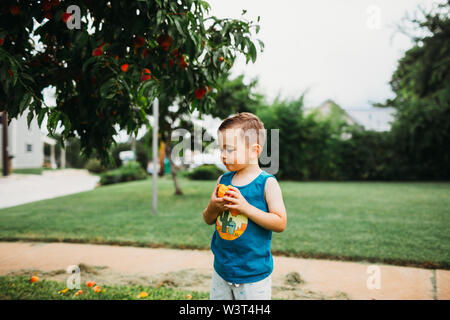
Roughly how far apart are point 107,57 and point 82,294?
6.80 ft

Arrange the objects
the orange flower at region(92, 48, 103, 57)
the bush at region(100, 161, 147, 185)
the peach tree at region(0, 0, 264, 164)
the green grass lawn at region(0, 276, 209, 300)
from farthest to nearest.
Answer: the bush at region(100, 161, 147, 185)
the green grass lawn at region(0, 276, 209, 300)
the orange flower at region(92, 48, 103, 57)
the peach tree at region(0, 0, 264, 164)

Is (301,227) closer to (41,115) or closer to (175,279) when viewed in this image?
(175,279)

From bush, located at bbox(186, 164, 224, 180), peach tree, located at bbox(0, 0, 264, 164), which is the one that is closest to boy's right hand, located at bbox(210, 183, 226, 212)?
peach tree, located at bbox(0, 0, 264, 164)

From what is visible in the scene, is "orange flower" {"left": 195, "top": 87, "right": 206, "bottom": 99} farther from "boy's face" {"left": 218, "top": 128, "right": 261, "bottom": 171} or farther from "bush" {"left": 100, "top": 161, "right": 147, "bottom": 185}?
"bush" {"left": 100, "top": 161, "right": 147, "bottom": 185}

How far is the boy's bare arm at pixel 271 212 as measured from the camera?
147cm

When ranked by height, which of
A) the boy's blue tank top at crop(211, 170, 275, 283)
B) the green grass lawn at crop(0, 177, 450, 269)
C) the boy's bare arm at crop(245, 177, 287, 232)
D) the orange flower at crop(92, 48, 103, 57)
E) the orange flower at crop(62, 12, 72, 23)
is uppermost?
the orange flower at crop(62, 12, 72, 23)

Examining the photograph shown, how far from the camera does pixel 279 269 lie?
351cm

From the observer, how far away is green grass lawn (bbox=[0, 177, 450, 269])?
4.14m

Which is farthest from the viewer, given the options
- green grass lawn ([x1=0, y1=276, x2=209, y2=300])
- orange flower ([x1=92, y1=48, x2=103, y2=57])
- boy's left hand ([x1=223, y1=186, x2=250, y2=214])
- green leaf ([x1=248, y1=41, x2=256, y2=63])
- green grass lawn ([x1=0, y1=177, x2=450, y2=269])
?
green grass lawn ([x1=0, y1=177, x2=450, y2=269])

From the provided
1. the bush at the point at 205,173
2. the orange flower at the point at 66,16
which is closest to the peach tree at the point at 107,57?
the orange flower at the point at 66,16

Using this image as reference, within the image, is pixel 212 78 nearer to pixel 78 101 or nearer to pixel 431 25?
pixel 78 101

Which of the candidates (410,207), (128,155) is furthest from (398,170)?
(128,155)
